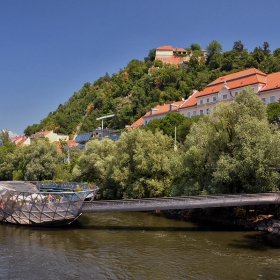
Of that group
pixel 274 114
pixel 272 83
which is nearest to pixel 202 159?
pixel 274 114

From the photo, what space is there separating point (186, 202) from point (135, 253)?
6.88 m

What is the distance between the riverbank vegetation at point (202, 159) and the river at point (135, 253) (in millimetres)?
4432

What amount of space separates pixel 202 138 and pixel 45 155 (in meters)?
34.1

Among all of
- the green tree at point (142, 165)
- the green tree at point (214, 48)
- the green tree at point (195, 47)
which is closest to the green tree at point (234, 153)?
the green tree at point (142, 165)

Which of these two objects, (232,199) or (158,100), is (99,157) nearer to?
(232,199)

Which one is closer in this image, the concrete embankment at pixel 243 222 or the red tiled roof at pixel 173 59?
the concrete embankment at pixel 243 222

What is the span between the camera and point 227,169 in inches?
981

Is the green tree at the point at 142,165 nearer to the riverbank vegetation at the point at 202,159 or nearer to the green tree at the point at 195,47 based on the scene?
the riverbank vegetation at the point at 202,159

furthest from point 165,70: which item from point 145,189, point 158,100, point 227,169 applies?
point 227,169

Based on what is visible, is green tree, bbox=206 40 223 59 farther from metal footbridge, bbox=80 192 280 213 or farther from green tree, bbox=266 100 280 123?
metal footbridge, bbox=80 192 280 213

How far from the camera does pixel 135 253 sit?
19.5 metres

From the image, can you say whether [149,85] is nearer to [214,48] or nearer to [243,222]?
[214,48]

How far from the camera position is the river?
16.3 m

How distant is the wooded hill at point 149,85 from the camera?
108 m
